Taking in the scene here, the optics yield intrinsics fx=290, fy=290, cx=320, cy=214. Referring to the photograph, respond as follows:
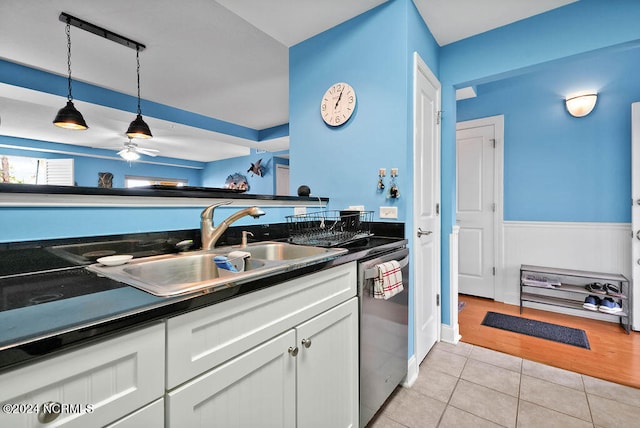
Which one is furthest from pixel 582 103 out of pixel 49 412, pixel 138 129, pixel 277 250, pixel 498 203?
pixel 138 129

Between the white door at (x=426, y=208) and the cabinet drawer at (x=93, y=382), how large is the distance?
159cm

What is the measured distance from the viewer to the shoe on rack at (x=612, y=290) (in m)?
2.53

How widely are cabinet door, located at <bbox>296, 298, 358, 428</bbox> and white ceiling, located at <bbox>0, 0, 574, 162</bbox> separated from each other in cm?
193

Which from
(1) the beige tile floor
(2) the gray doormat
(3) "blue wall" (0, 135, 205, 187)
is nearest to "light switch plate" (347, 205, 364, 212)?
(1) the beige tile floor

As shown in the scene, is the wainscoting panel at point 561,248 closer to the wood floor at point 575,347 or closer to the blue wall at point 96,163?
the wood floor at point 575,347

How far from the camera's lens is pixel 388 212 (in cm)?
182

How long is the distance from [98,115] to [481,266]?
536 centimetres

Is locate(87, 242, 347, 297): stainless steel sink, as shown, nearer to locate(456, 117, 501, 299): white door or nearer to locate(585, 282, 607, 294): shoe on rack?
locate(456, 117, 501, 299): white door

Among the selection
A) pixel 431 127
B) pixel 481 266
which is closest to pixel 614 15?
pixel 431 127

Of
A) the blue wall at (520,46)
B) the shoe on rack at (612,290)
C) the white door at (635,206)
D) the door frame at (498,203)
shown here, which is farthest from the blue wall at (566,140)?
the shoe on rack at (612,290)

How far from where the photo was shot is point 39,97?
329 centimetres

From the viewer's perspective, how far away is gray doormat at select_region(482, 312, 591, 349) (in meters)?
2.35

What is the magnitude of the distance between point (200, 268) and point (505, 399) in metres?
1.83

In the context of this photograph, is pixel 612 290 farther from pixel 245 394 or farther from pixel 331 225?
pixel 245 394
